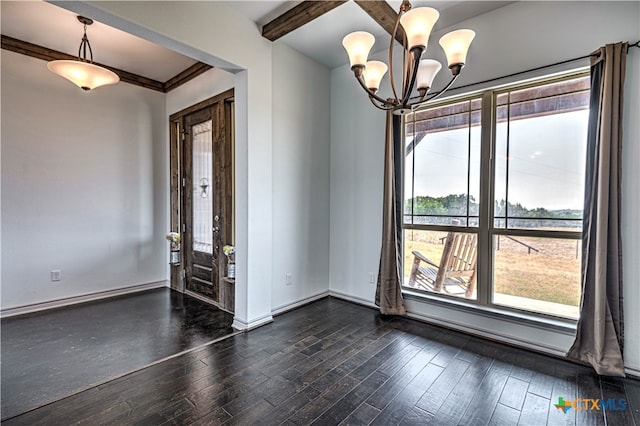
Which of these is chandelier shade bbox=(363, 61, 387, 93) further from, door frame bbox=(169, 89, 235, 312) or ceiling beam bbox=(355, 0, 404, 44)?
door frame bbox=(169, 89, 235, 312)

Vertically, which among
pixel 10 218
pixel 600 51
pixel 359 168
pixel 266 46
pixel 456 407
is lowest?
pixel 456 407

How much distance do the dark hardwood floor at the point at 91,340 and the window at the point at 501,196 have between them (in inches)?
96.4

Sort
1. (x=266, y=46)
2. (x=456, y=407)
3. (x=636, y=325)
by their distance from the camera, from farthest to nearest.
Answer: (x=266, y=46)
(x=636, y=325)
(x=456, y=407)

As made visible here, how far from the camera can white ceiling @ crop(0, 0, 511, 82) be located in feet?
8.86

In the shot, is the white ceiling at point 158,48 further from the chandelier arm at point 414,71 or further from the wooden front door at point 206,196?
the chandelier arm at point 414,71

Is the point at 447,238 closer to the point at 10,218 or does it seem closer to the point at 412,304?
the point at 412,304

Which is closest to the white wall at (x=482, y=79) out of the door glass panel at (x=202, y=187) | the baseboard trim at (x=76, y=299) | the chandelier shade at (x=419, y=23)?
the chandelier shade at (x=419, y=23)

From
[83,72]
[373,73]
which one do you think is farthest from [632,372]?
[83,72]

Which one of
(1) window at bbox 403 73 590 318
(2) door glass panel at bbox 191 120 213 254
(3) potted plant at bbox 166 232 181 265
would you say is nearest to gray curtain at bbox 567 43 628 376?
(1) window at bbox 403 73 590 318

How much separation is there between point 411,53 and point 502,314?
7.84ft

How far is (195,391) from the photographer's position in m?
1.97

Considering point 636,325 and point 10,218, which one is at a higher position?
point 10,218

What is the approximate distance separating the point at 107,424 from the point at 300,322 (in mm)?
1795

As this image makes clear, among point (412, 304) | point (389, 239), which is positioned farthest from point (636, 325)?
point (389, 239)
